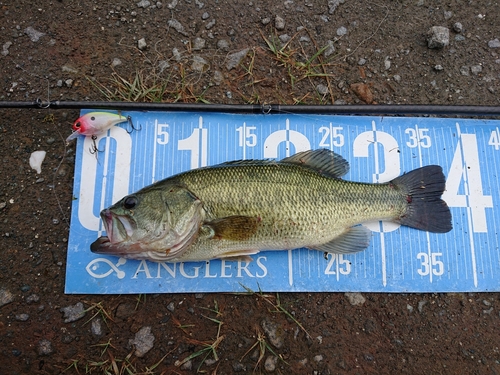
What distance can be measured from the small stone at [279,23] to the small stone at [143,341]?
3021mm

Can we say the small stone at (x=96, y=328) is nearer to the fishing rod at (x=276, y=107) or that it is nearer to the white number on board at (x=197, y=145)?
the white number on board at (x=197, y=145)

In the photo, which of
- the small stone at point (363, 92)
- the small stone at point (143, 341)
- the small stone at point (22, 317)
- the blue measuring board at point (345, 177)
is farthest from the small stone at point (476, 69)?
the small stone at point (22, 317)

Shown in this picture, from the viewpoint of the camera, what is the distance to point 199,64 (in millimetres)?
3398

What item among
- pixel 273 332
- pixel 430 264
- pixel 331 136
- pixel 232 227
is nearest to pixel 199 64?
pixel 331 136

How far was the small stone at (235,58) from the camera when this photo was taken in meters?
3.40

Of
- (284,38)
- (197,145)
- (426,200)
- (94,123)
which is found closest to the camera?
(426,200)

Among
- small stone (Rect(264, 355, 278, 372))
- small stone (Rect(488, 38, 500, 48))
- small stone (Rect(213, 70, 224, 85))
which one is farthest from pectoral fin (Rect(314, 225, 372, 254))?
small stone (Rect(488, 38, 500, 48))

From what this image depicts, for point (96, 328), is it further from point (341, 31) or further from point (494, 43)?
point (494, 43)

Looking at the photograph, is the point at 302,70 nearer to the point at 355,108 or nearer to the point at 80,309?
the point at 355,108

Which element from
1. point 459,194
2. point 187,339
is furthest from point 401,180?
point 187,339

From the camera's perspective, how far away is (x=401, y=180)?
3.02m

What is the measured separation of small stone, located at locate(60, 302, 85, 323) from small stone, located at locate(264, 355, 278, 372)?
158 cm

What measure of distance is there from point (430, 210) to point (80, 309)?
121 inches

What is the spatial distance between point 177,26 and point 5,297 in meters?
2.88
